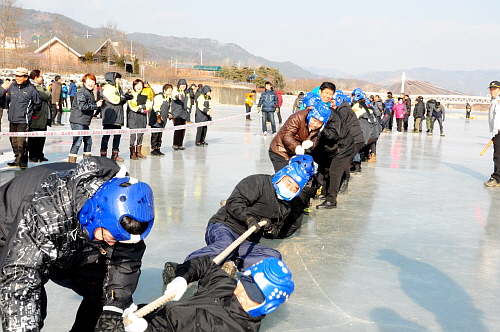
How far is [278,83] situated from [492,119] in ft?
238

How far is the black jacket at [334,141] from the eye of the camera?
24.6 ft

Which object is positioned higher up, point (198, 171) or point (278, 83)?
point (278, 83)

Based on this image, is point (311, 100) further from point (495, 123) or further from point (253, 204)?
point (495, 123)

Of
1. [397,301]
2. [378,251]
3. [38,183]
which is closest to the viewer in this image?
[38,183]

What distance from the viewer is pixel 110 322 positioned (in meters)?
2.54

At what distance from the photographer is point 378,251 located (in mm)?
5613

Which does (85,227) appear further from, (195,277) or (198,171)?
(198,171)

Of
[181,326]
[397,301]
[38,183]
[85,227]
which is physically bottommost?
[397,301]

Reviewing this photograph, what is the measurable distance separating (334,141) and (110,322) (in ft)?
18.0

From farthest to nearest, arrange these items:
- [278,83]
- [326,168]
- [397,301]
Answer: [278,83] < [326,168] < [397,301]

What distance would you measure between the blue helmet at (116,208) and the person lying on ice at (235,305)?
79 cm

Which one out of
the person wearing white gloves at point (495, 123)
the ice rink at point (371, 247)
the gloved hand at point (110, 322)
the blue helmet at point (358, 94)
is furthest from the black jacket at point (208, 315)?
the person wearing white gloves at point (495, 123)

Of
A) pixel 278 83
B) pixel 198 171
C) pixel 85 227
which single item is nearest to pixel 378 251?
pixel 85 227

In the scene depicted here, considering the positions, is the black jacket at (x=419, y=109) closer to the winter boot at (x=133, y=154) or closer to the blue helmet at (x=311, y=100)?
the winter boot at (x=133, y=154)
